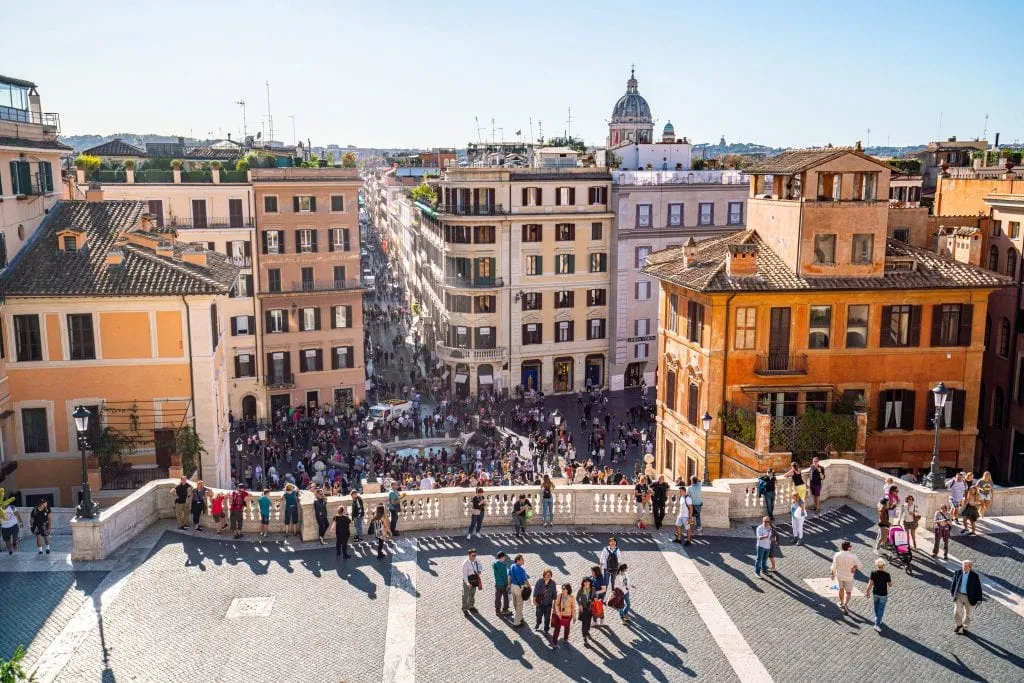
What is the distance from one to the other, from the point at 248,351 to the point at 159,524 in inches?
1346

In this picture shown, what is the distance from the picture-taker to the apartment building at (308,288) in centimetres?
5806

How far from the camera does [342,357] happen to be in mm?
60469

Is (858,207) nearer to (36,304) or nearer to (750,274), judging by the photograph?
(750,274)

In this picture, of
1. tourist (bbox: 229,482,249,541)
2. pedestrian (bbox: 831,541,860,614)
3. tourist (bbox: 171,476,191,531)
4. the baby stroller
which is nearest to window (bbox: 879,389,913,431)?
the baby stroller

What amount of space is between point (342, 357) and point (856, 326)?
34.2 meters

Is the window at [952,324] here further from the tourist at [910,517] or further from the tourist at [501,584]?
the tourist at [501,584]

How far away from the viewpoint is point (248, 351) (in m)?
58.0

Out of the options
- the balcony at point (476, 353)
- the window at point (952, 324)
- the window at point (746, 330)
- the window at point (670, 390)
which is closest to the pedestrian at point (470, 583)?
the window at point (746, 330)

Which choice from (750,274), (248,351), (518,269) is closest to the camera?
(750,274)

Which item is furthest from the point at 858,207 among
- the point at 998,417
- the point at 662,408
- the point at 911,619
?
the point at 911,619

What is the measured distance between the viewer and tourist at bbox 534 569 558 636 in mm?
19016

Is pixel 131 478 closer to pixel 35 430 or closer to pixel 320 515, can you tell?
pixel 35 430

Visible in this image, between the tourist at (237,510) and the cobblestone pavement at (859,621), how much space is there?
1096 cm

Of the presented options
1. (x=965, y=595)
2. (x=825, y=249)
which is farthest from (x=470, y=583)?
(x=825, y=249)
